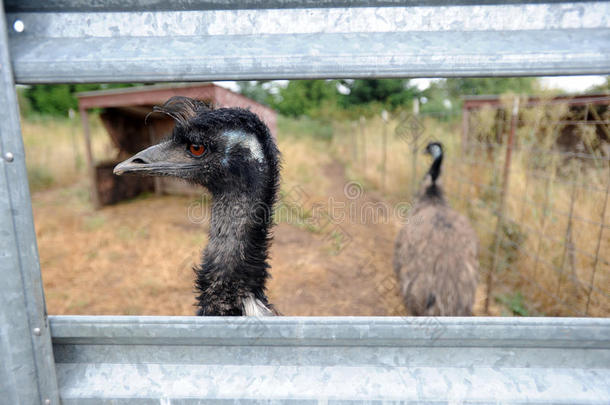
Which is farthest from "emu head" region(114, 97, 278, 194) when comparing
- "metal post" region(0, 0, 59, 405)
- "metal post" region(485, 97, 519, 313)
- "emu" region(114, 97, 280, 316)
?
"metal post" region(485, 97, 519, 313)

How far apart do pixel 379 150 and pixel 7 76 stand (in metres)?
10.5

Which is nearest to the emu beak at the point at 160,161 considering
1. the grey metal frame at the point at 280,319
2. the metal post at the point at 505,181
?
the grey metal frame at the point at 280,319

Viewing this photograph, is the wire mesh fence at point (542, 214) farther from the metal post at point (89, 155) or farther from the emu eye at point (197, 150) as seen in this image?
the metal post at point (89, 155)

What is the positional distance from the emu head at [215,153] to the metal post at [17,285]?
26.3 inches

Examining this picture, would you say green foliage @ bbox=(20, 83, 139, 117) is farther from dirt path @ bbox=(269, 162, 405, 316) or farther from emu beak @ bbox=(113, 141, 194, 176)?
emu beak @ bbox=(113, 141, 194, 176)

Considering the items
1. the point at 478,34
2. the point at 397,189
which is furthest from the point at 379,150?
the point at 478,34

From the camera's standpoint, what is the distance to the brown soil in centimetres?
419

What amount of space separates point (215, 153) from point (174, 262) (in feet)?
13.2

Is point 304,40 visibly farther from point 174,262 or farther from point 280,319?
point 174,262

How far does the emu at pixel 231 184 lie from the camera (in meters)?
1.58

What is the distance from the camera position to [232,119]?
159cm

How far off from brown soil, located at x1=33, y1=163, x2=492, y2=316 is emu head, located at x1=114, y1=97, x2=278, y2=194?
8.81 feet

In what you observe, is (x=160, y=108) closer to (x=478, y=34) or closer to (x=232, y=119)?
(x=232, y=119)

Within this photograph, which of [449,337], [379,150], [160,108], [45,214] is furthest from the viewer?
[379,150]
